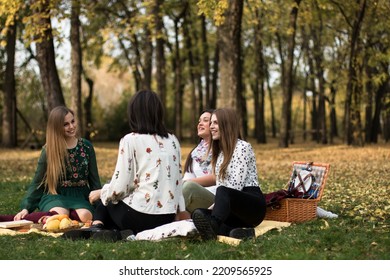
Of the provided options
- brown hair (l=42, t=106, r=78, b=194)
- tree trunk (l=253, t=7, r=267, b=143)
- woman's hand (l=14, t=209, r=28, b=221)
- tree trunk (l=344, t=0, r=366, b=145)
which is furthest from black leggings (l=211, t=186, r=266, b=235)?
tree trunk (l=253, t=7, r=267, b=143)

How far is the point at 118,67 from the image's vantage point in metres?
41.8

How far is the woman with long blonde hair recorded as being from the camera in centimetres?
845

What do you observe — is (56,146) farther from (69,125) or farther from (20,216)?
(20,216)

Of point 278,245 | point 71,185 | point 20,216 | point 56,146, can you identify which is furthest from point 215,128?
point 20,216

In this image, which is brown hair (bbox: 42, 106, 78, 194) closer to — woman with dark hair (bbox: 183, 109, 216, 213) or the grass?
the grass

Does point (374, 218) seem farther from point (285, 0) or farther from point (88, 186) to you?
point (285, 0)

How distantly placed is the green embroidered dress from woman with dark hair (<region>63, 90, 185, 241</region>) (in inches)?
59.5

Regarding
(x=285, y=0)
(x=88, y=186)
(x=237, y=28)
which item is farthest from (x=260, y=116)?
(x=88, y=186)

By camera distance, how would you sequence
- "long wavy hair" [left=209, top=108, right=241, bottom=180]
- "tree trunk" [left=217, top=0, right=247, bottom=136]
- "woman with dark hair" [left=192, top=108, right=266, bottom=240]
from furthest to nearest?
"tree trunk" [left=217, top=0, right=247, bottom=136]
"long wavy hair" [left=209, top=108, right=241, bottom=180]
"woman with dark hair" [left=192, top=108, right=266, bottom=240]

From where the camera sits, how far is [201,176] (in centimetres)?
905

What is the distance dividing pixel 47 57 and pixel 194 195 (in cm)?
1124

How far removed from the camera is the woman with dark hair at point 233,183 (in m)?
7.09

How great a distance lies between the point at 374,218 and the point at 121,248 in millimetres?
3305

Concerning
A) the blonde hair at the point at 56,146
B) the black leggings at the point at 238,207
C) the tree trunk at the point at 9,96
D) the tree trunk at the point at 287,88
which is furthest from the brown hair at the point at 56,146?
the tree trunk at the point at 9,96
